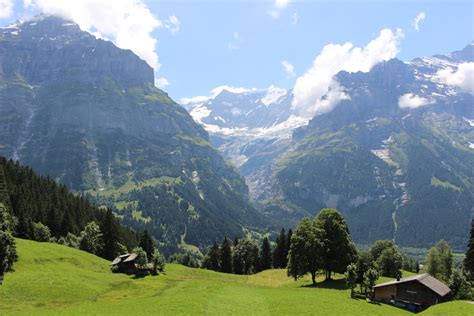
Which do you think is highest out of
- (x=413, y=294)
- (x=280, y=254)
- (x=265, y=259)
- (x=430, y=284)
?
(x=280, y=254)

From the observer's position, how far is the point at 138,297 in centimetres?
7394

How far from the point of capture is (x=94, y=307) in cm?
6175

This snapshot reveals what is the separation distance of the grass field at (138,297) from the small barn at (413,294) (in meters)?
5.14

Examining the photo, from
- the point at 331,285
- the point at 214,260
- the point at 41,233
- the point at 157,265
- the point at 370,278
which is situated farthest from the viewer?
the point at 214,260

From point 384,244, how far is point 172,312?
10494 centimetres

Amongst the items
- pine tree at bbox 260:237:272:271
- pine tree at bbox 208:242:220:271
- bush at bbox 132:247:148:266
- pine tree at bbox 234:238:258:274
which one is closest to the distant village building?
bush at bbox 132:247:148:266

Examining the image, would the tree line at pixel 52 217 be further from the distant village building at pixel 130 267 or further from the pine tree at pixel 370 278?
the pine tree at pixel 370 278

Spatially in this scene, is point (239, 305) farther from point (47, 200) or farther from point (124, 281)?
point (47, 200)

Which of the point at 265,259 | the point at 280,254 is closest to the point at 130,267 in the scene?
the point at 280,254

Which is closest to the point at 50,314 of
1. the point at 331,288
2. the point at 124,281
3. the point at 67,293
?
the point at 67,293

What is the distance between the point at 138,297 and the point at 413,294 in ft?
157

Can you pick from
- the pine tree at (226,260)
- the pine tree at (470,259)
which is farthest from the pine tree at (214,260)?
the pine tree at (470,259)

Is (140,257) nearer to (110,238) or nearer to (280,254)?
(110,238)

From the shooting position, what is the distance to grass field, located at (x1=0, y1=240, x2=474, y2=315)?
2429 inches
